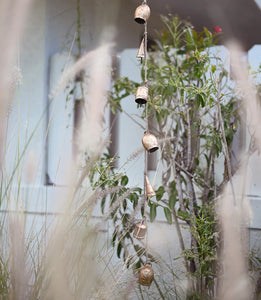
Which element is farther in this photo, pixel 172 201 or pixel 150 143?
pixel 172 201

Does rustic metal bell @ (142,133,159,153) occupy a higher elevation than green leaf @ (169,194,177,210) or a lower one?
higher

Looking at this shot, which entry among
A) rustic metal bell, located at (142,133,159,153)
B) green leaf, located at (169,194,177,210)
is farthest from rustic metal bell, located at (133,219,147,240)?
green leaf, located at (169,194,177,210)

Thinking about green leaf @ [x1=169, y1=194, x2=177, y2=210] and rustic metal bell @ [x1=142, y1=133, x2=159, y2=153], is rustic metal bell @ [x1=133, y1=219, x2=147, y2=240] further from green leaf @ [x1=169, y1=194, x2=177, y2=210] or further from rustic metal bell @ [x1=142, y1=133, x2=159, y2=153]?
green leaf @ [x1=169, y1=194, x2=177, y2=210]

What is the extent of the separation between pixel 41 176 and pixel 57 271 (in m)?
1.38

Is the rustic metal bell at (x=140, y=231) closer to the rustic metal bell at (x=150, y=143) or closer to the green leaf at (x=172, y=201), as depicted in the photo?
the rustic metal bell at (x=150, y=143)

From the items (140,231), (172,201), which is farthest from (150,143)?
(172,201)

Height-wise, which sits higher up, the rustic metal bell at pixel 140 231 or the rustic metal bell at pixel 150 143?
the rustic metal bell at pixel 150 143

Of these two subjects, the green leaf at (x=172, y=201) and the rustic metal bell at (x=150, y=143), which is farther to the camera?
the green leaf at (x=172, y=201)

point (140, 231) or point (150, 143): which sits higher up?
point (150, 143)

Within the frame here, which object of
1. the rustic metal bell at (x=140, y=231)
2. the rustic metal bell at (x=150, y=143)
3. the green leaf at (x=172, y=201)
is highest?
the rustic metal bell at (x=150, y=143)

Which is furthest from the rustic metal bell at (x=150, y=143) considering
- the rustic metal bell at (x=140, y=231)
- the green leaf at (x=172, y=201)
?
the green leaf at (x=172, y=201)

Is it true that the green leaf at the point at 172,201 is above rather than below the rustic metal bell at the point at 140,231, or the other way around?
above

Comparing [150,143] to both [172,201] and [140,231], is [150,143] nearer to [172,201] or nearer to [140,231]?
[140,231]

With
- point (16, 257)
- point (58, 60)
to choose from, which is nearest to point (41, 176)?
point (58, 60)
